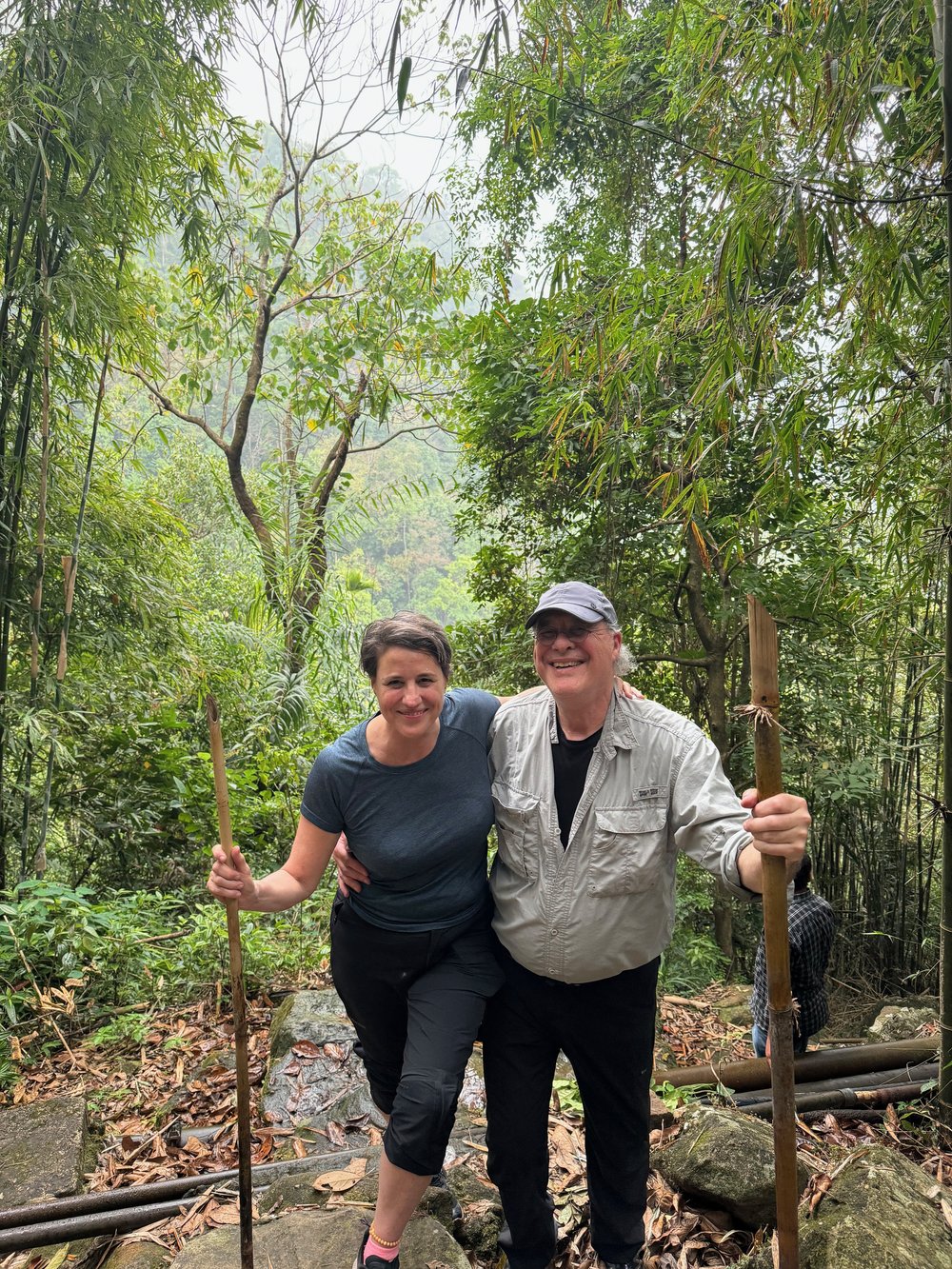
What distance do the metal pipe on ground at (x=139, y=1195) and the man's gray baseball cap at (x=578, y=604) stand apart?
5.50 ft

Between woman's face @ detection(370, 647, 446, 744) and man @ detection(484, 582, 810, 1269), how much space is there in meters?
0.21

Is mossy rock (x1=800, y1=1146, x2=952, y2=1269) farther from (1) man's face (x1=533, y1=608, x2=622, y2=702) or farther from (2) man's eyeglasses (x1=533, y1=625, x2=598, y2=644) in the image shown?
(2) man's eyeglasses (x1=533, y1=625, x2=598, y2=644)

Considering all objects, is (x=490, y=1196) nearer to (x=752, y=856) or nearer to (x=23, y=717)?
(x=752, y=856)

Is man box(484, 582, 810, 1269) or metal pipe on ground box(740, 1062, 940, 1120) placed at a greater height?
man box(484, 582, 810, 1269)

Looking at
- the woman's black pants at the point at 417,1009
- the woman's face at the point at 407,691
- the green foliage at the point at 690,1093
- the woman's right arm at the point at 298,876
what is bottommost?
the green foliage at the point at 690,1093

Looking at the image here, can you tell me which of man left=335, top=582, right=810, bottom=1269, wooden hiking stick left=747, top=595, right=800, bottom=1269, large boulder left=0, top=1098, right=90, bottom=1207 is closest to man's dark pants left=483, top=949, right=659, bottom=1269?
man left=335, top=582, right=810, bottom=1269

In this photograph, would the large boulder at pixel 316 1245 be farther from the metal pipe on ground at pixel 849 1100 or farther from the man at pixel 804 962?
the metal pipe on ground at pixel 849 1100

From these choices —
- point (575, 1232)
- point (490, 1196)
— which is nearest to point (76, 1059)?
point (490, 1196)

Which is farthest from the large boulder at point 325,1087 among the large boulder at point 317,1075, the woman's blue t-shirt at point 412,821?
the woman's blue t-shirt at point 412,821

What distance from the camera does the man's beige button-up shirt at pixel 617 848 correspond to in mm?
1681

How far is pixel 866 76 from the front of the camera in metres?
1.97

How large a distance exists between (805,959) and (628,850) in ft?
2.71

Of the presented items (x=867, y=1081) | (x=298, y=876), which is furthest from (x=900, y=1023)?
(x=298, y=876)

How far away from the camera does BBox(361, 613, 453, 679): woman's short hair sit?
1.83 metres
